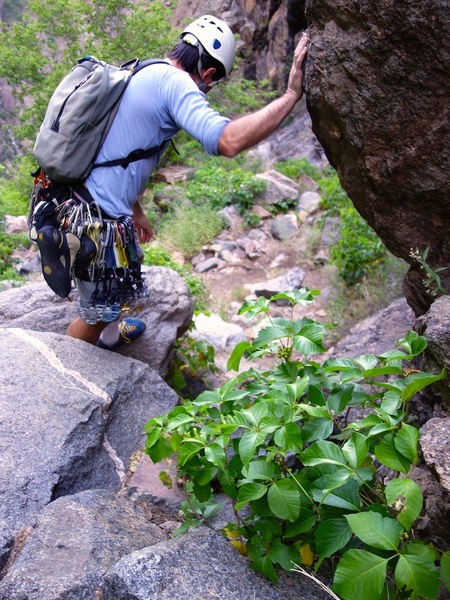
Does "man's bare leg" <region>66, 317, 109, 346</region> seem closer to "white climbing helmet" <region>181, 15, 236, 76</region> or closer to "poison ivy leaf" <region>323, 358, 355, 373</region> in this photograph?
"white climbing helmet" <region>181, 15, 236, 76</region>

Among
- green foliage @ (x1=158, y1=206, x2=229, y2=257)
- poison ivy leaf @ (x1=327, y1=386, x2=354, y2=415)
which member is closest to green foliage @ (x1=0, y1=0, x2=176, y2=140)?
green foliage @ (x1=158, y1=206, x2=229, y2=257)

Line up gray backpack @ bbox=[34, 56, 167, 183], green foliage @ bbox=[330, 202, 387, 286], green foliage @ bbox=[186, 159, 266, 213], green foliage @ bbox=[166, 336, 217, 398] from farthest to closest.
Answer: green foliage @ bbox=[186, 159, 266, 213], green foliage @ bbox=[330, 202, 387, 286], green foliage @ bbox=[166, 336, 217, 398], gray backpack @ bbox=[34, 56, 167, 183]

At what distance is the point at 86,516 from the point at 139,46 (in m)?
14.4

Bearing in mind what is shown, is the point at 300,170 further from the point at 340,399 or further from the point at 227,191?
the point at 340,399

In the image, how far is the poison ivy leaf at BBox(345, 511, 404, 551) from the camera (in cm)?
117

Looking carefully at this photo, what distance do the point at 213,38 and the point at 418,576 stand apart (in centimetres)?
214

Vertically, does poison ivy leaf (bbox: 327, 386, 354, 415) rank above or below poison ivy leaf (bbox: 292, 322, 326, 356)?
below

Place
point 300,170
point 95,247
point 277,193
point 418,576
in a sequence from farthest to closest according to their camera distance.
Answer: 1. point 300,170
2. point 277,193
3. point 95,247
4. point 418,576

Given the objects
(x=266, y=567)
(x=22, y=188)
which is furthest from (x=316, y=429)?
(x=22, y=188)

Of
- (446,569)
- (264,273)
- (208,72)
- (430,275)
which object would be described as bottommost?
(264,273)

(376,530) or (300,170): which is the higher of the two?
(300,170)

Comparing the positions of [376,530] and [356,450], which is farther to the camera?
[356,450]

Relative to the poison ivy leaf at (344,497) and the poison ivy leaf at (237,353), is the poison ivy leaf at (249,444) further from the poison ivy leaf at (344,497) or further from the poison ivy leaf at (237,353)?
the poison ivy leaf at (237,353)

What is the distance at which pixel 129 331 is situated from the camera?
10.7ft
